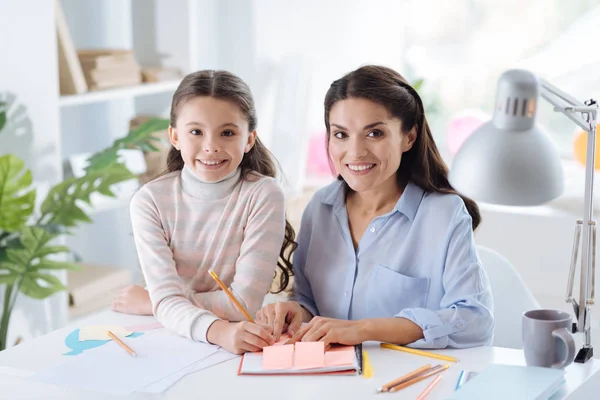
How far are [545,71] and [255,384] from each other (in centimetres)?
269

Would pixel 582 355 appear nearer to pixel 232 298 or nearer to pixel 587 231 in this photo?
pixel 587 231

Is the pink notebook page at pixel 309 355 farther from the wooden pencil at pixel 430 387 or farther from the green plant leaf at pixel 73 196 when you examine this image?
the green plant leaf at pixel 73 196

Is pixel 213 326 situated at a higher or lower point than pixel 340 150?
lower

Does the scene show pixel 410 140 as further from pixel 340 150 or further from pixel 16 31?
pixel 16 31

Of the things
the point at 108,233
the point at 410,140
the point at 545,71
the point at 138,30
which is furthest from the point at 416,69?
the point at 410,140

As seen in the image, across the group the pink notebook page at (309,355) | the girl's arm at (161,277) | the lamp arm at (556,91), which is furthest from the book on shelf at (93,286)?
the lamp arm at (556,91)

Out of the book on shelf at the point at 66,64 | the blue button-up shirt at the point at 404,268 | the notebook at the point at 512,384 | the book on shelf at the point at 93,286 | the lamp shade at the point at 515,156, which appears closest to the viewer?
the lamp shade at the point at 515,156

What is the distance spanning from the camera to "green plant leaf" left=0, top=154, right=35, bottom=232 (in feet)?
8.61

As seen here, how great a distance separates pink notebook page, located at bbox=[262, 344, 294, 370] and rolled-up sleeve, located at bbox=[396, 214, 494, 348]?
0.77 feet

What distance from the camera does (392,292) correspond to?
1823mm

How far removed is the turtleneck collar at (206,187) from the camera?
1835 mm

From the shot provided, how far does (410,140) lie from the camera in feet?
6.19

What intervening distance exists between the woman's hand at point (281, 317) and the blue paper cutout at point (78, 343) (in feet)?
0.79

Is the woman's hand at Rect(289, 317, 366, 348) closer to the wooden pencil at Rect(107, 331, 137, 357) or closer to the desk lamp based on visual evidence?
the wooden pencil at Rect(107, 331, 137, 357)
